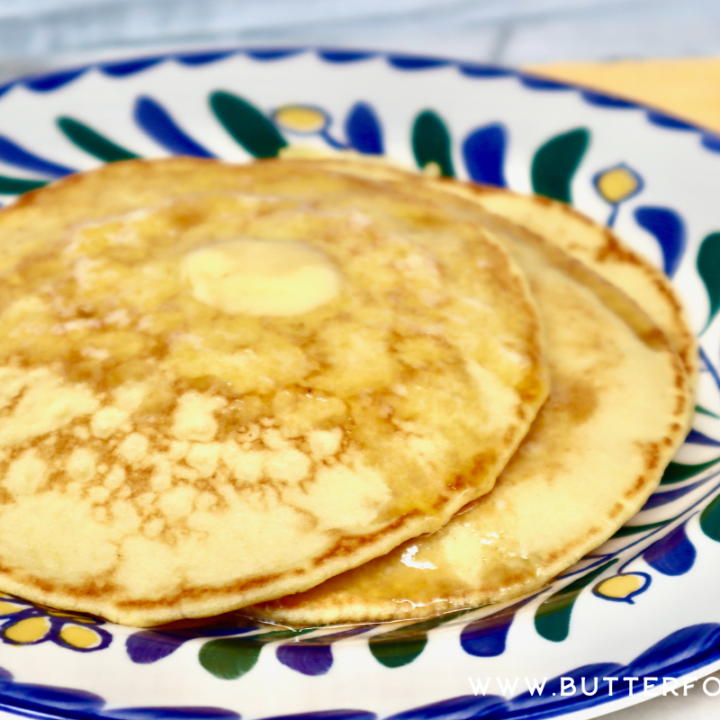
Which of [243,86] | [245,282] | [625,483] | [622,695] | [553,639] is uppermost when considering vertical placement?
[243,86]

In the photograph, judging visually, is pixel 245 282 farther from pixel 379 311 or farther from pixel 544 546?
pixel 544 546

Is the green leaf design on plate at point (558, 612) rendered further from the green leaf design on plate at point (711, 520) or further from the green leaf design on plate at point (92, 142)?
the green leaf design on plate at point (92, 142)

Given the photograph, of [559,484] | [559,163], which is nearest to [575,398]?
[559,484]

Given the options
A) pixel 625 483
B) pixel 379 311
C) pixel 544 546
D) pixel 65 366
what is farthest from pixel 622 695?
pixel 65 366

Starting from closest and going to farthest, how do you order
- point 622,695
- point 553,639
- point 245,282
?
point 622,695 < point 553,639 < point 245,282

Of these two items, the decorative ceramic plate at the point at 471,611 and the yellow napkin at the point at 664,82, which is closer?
the decorative ceramic plate at the point at 471,611

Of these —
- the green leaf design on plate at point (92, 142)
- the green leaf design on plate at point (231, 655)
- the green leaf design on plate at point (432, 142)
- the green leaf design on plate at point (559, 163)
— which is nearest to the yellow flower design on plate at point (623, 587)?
the green leaf design on plate at point (231, 655)
